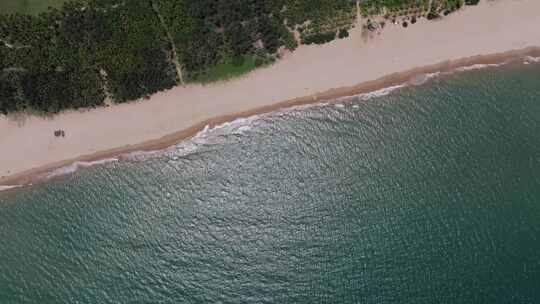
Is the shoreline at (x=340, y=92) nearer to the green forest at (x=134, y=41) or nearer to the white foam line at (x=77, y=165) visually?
the white foam line at (x=77, y=165)

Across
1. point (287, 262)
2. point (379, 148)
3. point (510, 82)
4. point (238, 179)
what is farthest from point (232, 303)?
point (510, 82)

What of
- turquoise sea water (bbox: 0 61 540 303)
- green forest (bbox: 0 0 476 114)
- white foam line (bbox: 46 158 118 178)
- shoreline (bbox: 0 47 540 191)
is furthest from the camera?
white foam line (bbox: 46 158 118 178)

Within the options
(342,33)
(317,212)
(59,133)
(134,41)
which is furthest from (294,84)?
(59,133)

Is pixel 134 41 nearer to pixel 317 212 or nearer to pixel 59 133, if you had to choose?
pixel 59 133

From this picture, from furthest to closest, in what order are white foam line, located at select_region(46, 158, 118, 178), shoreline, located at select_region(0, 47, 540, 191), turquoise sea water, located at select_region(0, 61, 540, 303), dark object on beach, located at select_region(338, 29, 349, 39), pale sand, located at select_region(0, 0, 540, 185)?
white foam line, located at select_region(46, 158, 118, 178)
shoreline, located at select_region(0, 47, 540, 191)
pale sand, located at select_region(0, 0, 540, 185)
dark object on beach, located at select_region(338, 29, 349, 39)
turquoise sea water, located at select_region(0, 61, 540, 303)

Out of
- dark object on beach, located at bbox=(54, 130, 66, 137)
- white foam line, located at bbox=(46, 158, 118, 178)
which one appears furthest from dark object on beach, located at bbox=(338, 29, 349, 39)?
dark object on beach, located at bbox=(54, 130, 66, 137)

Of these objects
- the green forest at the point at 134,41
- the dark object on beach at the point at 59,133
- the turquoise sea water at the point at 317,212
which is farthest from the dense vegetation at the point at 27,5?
the turquoise sea water at the point at 317,212

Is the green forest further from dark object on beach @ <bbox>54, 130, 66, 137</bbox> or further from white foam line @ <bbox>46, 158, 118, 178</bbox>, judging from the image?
white foam line @ <bbox>46, 158, 118, 178</bbox>
